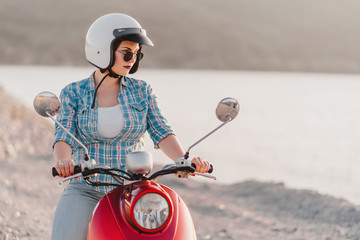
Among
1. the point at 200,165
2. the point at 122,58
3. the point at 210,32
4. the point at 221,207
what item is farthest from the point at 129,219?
the point at 210,32

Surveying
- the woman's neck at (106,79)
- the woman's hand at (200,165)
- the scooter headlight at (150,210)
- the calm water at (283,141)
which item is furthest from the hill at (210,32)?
the scooter headlight at (150,210)

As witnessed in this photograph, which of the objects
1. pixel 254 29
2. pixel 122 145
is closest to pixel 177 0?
pixel 254 29

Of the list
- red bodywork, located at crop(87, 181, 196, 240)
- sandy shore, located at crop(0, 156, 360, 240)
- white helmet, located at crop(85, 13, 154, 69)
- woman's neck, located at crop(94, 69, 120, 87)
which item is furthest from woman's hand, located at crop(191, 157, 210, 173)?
sandy shore, located at crop(0, 156, 360, 240)

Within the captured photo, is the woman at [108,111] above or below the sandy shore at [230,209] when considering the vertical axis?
above

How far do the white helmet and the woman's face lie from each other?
4 centimetres

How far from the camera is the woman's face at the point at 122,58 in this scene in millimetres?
2846

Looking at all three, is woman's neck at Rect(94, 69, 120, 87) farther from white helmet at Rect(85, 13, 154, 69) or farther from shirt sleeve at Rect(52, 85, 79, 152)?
shirt sleeve at Rect(52, 85, 79, 152)

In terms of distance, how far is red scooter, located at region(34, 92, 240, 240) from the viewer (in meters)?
2.07

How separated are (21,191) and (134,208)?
5.17 m

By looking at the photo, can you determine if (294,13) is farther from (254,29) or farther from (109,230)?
(109,230)

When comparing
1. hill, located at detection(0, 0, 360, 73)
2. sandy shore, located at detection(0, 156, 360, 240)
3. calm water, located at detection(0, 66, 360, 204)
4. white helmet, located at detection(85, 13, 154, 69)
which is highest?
hill, located at detection(0, 0, 360, 73)

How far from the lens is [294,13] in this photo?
12788 cm

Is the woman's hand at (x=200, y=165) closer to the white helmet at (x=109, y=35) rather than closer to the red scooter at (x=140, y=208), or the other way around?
the red scooter at (x=140, y=208)

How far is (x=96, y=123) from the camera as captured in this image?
279cm
